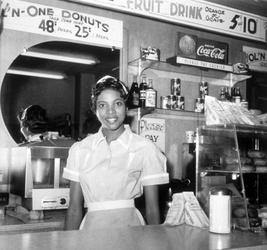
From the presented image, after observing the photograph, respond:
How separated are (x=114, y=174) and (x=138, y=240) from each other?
0.84 m

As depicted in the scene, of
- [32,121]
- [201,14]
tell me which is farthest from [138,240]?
[201,14]

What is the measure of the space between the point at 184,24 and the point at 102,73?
0.91 m

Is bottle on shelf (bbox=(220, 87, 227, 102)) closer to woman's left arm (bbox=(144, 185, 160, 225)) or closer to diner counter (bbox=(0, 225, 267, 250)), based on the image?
woman's left arm (bbox=(144, 185, 160, 225))

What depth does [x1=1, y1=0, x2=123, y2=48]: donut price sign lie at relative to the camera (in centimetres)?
292

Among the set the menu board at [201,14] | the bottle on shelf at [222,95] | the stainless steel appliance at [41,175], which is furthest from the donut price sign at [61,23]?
the bottle on shelf at [222,95]

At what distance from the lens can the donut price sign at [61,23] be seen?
2922mm

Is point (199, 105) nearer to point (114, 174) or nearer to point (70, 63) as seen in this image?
point (70, 63)

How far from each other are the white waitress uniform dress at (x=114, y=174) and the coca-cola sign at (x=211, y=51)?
5.37ft

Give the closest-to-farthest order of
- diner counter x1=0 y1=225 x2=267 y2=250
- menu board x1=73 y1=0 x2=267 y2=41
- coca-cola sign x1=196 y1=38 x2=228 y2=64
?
diner counter x1=0 y1=225 x2=267 y2=250, menu board x1=73 y1=0 x2=267 y2=41, coca-cola sign x1=196 y1=38 x2=228 y2=64

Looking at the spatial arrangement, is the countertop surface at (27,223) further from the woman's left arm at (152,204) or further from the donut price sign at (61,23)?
the donut price sign at (61,23)

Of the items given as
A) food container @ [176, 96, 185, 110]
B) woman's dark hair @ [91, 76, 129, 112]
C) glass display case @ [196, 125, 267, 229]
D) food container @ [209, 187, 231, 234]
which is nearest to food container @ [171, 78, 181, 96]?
food container @ [176, 96, 185, 110]

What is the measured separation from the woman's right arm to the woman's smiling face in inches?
16.2

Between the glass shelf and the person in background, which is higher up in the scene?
the glass shelf

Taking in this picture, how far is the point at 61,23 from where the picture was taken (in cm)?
312
